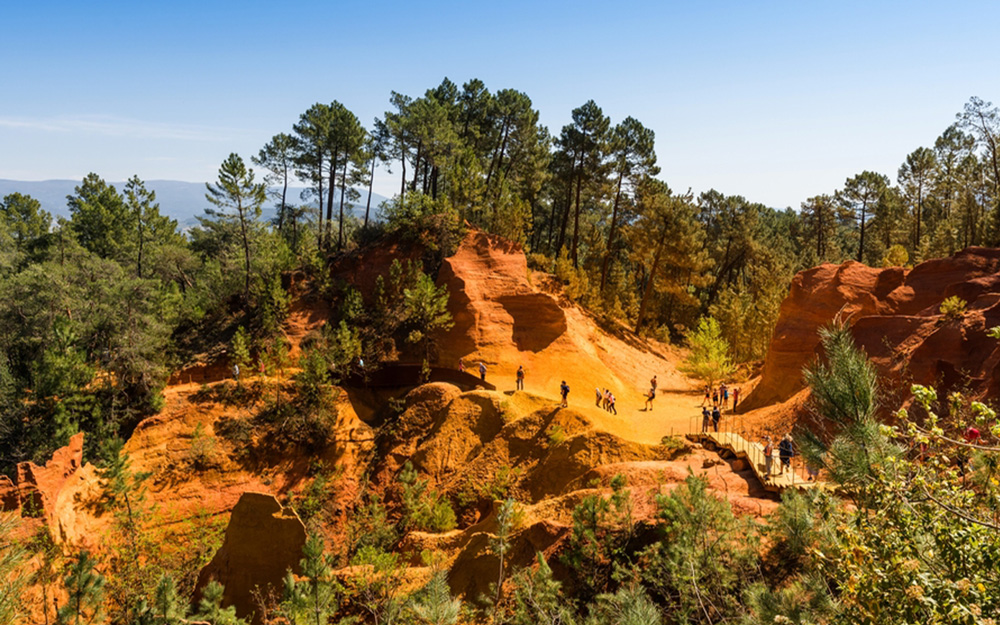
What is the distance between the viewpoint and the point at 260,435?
2802cm

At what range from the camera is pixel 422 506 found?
22.3m

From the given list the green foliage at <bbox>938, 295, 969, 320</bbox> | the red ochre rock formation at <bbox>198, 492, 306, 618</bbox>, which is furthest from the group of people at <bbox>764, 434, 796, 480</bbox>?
the red ochre rock formation at <bbox>198, 492, 306, 618</bbox>

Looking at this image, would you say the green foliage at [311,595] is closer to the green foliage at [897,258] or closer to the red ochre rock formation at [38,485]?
→ the red ochre rock formation at [38,485]

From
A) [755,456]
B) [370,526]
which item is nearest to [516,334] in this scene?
[370,526]

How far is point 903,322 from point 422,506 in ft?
70.8

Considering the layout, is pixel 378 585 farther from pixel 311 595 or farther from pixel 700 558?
pixel 700 558

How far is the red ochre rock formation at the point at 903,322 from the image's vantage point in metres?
17.8

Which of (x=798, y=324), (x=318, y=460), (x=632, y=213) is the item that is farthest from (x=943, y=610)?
(x=632, y=213)

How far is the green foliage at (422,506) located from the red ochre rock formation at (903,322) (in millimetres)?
15777

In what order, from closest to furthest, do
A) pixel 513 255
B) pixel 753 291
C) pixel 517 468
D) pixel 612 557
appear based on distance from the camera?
pixel 612 557 < pixel 517 468 < pixel 513 255 < pixel 753 291

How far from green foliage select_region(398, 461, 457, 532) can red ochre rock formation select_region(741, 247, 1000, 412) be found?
15.8m

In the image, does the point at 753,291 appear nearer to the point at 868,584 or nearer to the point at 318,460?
the point at 318,460

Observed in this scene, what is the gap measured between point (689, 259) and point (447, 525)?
3158 centimetres

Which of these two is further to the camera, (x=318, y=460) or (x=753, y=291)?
(x=753, y=291)
